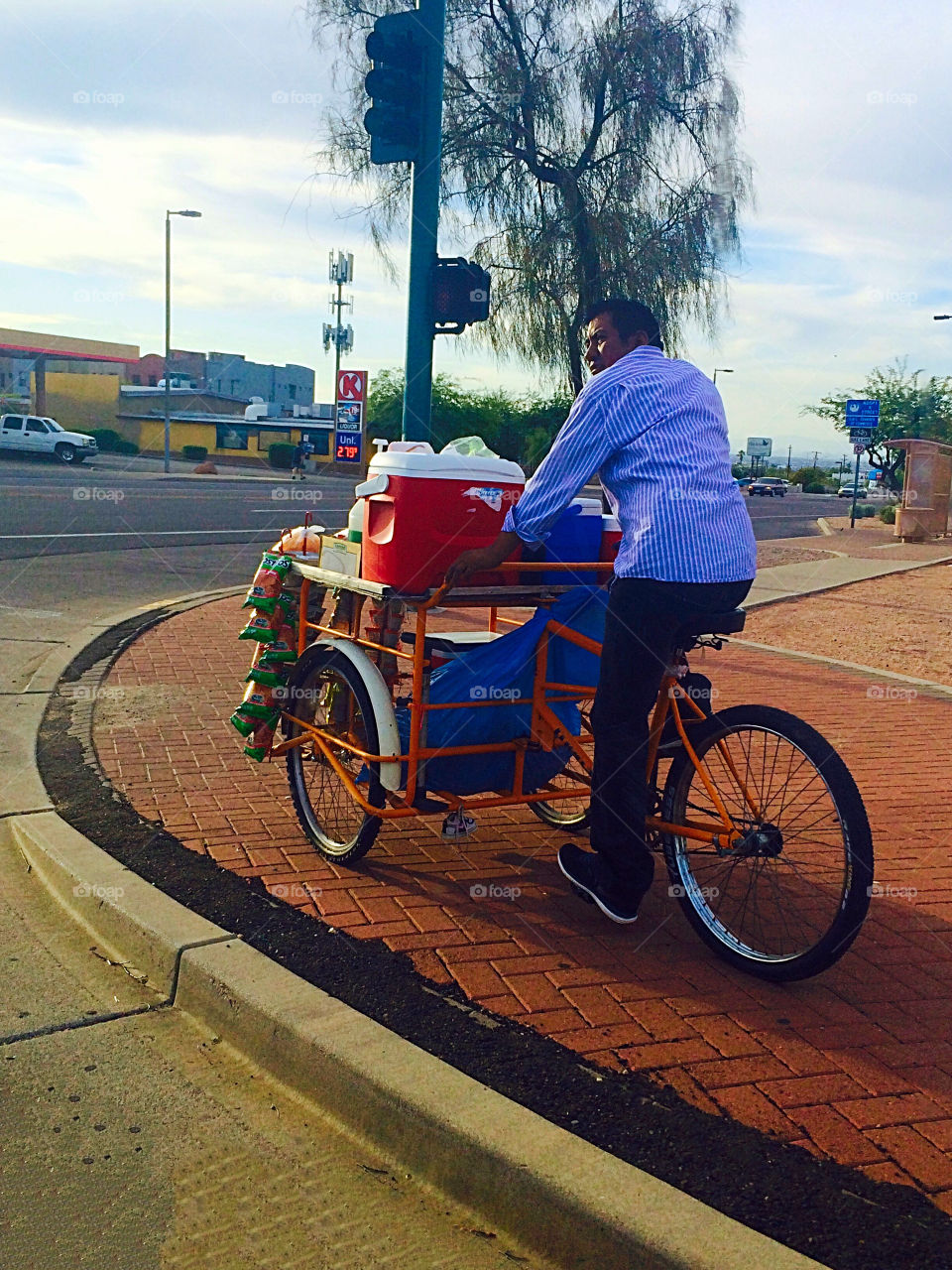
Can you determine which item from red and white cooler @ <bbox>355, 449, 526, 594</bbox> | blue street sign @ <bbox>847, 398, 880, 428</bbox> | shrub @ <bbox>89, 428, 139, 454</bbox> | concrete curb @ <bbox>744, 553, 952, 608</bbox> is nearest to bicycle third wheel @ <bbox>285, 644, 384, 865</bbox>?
red and white cooler @ <bbox>355, 449, 526, 594</bbox>

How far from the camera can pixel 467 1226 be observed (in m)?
2.71

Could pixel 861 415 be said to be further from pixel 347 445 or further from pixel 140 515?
pixel 347 445

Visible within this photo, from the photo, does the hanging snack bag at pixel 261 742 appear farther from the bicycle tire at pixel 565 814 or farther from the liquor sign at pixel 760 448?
the liquor sign at pixel 760 448

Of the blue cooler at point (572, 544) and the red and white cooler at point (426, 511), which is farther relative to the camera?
the blue cooler at point (572, 544)

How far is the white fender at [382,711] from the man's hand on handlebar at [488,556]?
0.68 m

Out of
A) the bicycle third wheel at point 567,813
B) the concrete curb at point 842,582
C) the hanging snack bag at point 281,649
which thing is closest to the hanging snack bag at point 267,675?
the hanging snack bag at point 281,649

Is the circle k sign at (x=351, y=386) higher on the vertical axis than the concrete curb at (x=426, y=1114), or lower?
higher

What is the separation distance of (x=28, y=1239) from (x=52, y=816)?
8.97ft

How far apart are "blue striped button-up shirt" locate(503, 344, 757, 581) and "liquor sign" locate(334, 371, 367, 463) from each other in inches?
279

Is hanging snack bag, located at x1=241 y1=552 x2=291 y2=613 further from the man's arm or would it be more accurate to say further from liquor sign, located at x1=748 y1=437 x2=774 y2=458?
liquor sign, located at x1=748 y1=437 x2=774 y2=458

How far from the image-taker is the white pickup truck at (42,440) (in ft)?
152

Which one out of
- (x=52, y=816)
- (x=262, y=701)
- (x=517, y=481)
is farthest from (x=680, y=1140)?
(x=52, y=816)

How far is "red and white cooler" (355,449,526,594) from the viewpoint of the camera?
4168 mm

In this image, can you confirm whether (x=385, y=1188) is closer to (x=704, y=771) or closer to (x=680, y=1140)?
(x=680, y=1140)
